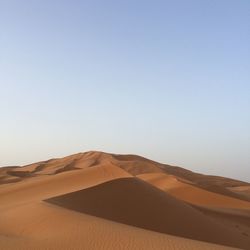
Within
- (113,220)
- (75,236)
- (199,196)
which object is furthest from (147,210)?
(199,196)

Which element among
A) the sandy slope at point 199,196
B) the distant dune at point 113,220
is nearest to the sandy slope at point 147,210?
the distant dune at point 113,220

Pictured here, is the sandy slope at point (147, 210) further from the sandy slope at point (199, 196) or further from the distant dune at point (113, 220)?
the sandy slope at point (199, 196)

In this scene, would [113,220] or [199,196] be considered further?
[199,196]

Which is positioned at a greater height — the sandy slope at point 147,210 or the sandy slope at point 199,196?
the sandy slope at point 199,196

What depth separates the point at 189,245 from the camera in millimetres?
8656

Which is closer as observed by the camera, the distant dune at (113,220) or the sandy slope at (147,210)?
the distant dune at (113,220)

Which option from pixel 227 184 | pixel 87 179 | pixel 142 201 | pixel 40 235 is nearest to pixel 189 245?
pixel 40 235

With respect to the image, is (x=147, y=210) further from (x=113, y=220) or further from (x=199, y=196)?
(x=199, y=196)

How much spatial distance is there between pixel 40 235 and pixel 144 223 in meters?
4.95

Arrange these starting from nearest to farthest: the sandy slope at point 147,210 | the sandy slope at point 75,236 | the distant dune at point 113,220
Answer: the sandy slope at point 75,236 < the distant dune at point 113,220 < the sandy slope at point 147,210

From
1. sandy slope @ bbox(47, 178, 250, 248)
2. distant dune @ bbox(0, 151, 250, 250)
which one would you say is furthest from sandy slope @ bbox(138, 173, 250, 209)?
sandy slope @ bbox(47, 178, 250, 248)

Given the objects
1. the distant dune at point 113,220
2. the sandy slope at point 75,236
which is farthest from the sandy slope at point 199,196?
the sandy slope at point 75,236

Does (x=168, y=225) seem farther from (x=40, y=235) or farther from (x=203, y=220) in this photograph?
(x=40, y=235)

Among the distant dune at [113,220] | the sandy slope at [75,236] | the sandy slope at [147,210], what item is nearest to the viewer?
the sandy slope at [75,236]
